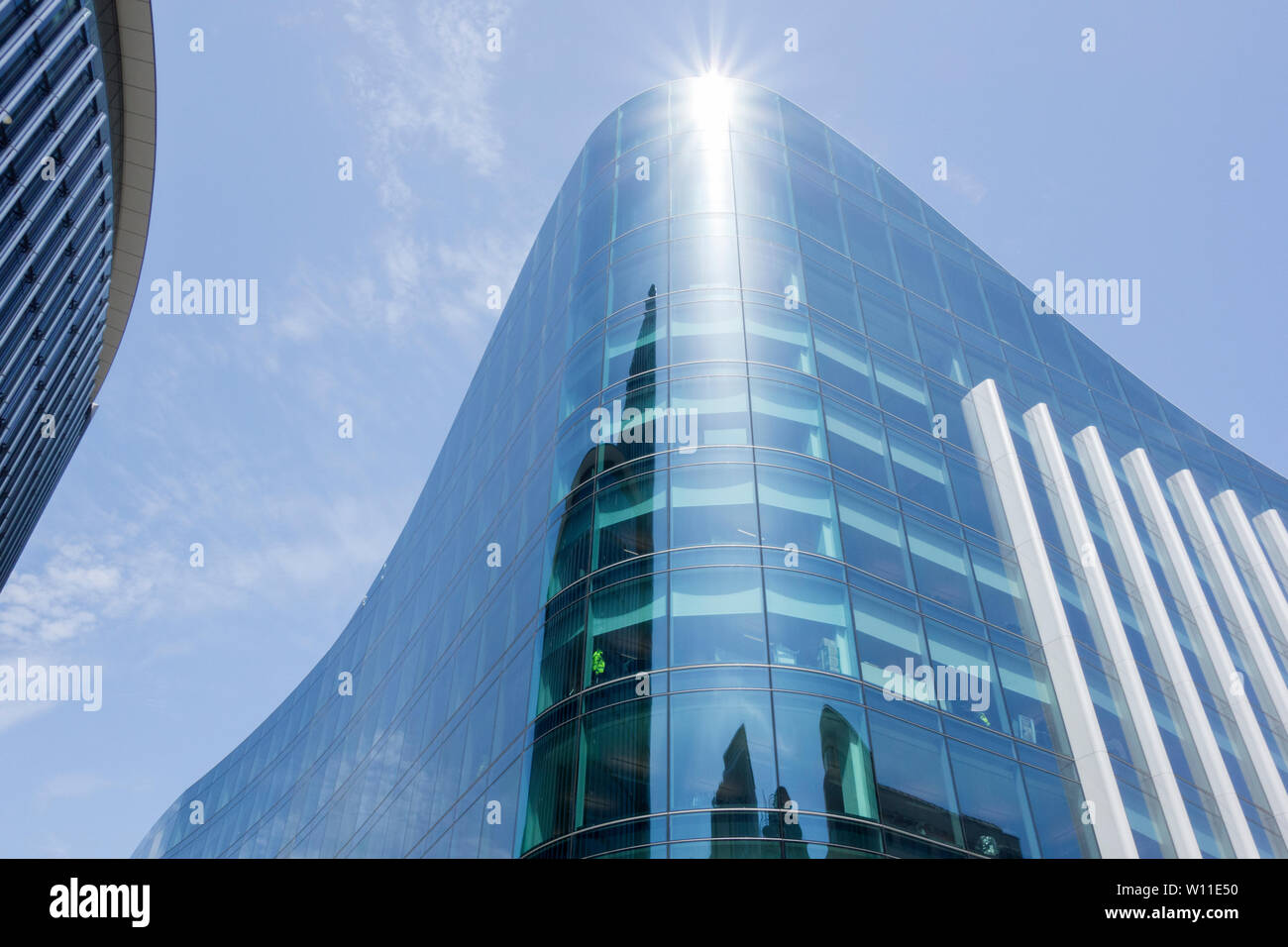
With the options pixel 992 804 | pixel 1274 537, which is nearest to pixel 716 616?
pixel 992 804

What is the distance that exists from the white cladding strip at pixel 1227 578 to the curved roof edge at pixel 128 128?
4629 centimetres

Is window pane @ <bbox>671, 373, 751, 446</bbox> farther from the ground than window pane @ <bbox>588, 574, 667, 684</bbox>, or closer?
farther from the ground

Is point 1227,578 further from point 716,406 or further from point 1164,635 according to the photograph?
point 716,406

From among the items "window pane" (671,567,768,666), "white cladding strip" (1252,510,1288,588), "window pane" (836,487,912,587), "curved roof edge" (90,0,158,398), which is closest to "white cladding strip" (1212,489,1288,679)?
"white cladding strip" (1252,510,1288,588)

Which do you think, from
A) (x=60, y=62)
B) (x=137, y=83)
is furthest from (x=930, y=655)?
(x=137, y=83)

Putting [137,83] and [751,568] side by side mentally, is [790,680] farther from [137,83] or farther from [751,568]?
[137,83]

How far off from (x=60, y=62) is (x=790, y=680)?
119ft

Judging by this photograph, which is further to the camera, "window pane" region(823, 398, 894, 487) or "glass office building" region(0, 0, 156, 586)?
"glass office building" region(0, 0, 156, 586)

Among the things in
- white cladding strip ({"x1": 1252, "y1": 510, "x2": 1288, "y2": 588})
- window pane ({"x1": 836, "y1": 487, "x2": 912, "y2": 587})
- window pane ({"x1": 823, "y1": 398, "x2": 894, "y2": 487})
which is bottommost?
window pane ({"x1": 836, "y1": 487, "x2": 912, "y2": 587})

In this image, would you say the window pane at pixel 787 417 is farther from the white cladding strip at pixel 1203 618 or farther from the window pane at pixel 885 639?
the white cladding strip at pixel 1203 618

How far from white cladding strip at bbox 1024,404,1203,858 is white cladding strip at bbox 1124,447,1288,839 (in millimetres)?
4805

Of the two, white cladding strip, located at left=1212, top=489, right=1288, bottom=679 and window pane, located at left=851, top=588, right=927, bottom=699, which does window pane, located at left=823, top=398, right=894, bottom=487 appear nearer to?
window pane, located at left=851, top=588, right=927, bottom=699

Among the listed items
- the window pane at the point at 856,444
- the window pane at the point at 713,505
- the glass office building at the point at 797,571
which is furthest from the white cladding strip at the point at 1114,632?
the window pane at the point at 713,505

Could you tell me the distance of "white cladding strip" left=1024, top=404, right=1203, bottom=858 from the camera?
21.8m
